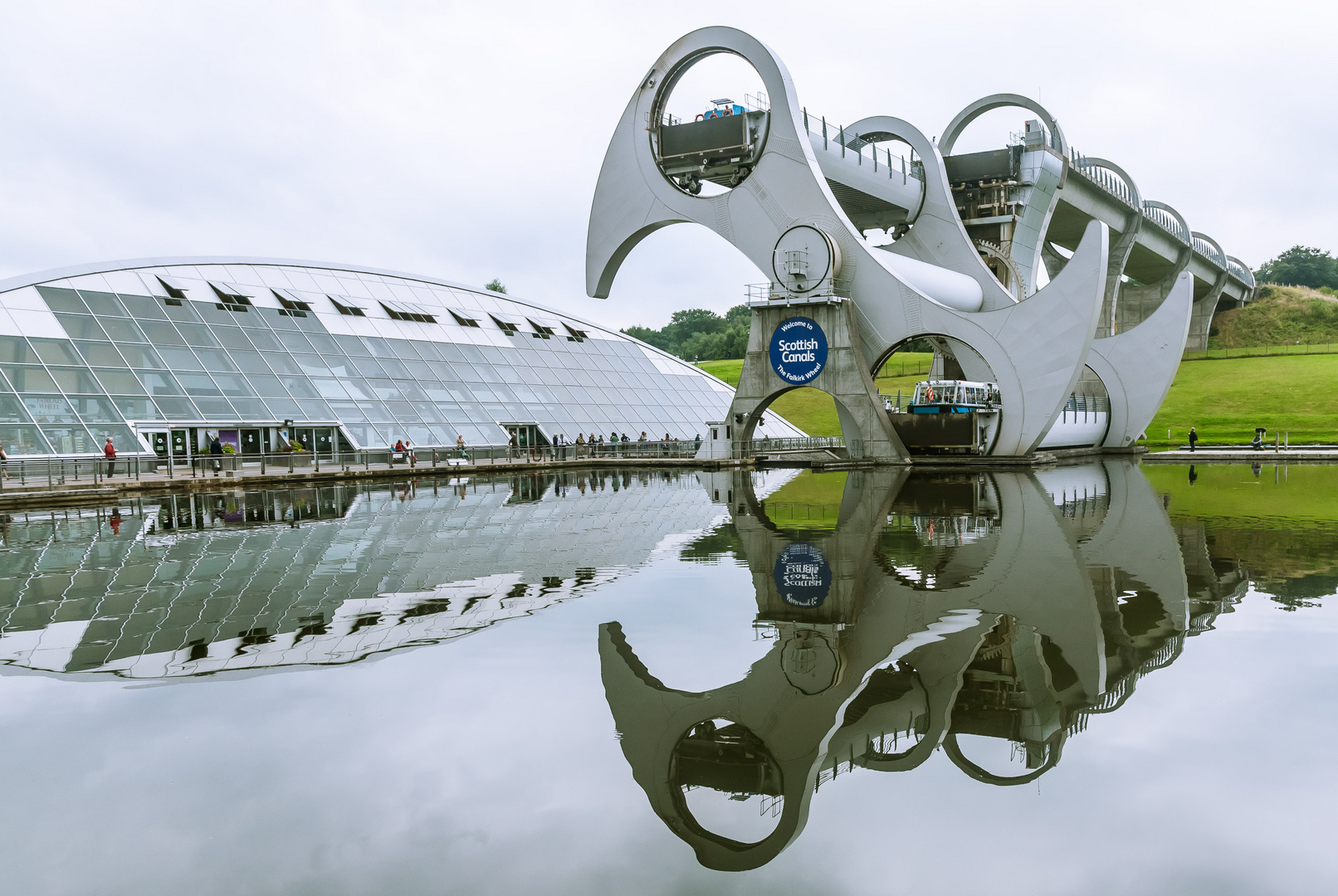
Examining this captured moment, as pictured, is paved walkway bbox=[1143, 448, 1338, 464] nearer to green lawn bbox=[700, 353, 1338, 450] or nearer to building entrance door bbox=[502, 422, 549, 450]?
green lawn bbox=[700, 353, 1338, 450]

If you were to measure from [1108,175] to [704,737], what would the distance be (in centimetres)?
5887

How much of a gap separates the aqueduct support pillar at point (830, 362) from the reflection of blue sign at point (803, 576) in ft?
73.0

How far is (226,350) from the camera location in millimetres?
35969

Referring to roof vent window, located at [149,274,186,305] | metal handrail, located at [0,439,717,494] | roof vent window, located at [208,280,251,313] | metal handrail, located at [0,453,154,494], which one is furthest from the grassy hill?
metal handrail, located at [0,453,154,494]

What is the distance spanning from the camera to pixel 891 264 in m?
34.6

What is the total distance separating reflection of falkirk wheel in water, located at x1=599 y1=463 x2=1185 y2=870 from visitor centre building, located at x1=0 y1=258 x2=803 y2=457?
1066 inches

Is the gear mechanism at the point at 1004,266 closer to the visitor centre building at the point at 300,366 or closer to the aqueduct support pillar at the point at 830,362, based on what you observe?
the visitor centre building at the point at 300,366

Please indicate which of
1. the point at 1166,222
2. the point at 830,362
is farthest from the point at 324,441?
the point at 1166,222

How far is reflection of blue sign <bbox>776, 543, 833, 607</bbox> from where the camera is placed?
8555 mm

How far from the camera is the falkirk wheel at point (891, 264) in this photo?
1267 inches

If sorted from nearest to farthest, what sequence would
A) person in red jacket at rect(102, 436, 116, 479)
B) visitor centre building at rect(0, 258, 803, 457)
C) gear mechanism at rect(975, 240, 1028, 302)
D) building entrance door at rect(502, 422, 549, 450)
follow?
person in red jacket at rect(102, 436, 116, 479) < visitor centre building at rect(0, 258, 803, 457) < building entrance door at rect(502, 422, 549, 450) < gear mechanism at rect(975, 240, 1028, 302)

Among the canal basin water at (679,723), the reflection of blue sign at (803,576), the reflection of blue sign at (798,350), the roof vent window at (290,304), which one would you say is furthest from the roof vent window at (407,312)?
the reflection of blue sign at (803,576)

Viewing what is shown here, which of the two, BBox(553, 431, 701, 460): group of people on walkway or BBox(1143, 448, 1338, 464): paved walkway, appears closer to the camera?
BBox(1143, 448, 1338, 464): paved walkway

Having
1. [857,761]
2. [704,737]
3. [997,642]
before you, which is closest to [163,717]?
[704,737]
